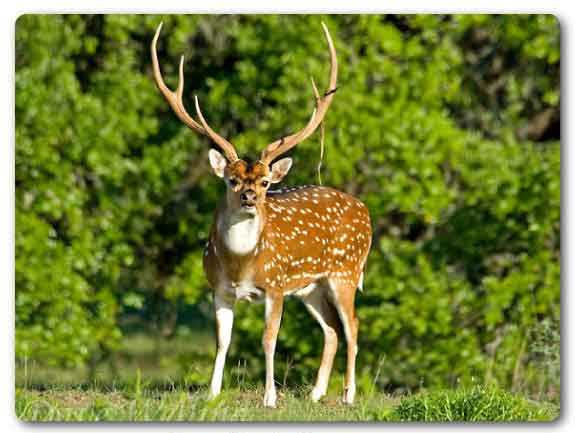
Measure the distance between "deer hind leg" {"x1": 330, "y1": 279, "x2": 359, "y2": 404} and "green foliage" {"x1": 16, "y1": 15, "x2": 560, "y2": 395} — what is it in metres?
2.32

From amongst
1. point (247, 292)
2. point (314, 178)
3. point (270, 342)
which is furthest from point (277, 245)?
point (314, 178)

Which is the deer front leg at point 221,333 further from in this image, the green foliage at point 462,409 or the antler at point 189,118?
the green foliage at point 462,409

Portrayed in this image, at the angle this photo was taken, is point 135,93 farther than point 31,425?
Yes

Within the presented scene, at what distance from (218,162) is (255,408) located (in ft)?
3.73

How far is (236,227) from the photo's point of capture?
8.42m

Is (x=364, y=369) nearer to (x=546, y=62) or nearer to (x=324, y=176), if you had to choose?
(x=324, y=176)

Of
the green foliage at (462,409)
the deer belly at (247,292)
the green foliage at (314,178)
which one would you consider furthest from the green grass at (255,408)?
the green foliage at (314,178)

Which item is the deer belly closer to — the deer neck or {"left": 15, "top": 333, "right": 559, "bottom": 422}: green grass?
the deer neck

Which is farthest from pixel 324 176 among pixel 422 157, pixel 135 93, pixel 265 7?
pixel 265 7

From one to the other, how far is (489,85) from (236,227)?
189 inches

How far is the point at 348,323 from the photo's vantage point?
29.2ft

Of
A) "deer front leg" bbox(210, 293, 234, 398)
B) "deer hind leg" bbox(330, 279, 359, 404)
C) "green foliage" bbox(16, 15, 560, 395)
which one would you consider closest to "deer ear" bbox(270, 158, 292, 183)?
"deer front leg" bbox(210, 293, 234, 398)

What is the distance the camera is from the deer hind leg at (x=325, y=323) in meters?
8.97

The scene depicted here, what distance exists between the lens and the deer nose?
324 inches
